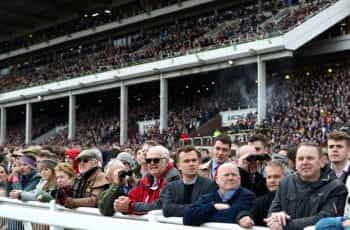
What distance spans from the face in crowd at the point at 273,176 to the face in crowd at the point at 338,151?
616 millimetres

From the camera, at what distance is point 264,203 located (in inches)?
162

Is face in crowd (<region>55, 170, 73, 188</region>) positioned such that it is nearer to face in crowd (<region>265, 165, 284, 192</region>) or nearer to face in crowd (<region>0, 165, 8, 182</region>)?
face in crowd (<region>0, 165, 8, 182</region>)

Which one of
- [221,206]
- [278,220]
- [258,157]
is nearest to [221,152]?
[258,157]

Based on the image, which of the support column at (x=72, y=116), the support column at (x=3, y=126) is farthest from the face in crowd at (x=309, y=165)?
the support column at (x=3, y=126)

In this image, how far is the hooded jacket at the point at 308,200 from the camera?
349 cm

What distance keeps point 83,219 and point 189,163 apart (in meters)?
1.18

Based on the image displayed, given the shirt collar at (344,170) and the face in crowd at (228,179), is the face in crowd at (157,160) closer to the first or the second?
the face in crowd at (228,179)

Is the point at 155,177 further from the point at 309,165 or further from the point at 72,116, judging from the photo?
the point at 72,116

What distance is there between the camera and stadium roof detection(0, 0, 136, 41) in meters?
42.2

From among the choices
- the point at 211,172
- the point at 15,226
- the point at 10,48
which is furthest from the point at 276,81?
the point at 10,48

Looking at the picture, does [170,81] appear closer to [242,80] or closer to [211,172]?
[242,80]

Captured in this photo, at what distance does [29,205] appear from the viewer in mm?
5090

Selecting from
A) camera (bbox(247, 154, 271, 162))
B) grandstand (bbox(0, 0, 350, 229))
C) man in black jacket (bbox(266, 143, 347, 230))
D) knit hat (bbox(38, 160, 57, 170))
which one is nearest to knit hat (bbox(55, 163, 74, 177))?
knit hat (bbox(38, 160, 57, 170))

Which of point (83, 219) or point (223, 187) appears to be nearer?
point (83, 219)
